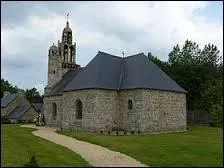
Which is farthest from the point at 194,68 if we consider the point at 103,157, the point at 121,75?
the point at 103,157

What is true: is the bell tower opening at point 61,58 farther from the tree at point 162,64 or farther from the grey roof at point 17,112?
the grey roof at point 17,112

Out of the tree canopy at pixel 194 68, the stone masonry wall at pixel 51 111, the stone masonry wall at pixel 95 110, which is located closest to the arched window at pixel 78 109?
the stone masonry wall at pixel 95 110

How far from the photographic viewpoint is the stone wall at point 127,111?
28.5 metres

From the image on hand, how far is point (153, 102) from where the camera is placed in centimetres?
2898

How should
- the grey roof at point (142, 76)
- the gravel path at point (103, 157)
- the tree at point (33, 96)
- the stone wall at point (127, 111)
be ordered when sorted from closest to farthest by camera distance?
1. the gravel path at point (103, 157)
2. the stone wall at point (127, 111)
3. the grey roof at point (142, 76)
4. the tree at point (33, 96)

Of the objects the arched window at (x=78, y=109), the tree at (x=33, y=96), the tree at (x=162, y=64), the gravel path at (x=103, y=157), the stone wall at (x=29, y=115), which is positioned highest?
the tree at (x=162, y=64)

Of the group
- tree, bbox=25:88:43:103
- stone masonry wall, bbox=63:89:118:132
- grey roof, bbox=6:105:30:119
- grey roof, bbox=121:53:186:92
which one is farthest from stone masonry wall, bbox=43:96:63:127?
tree, bbox=25:88:43:103

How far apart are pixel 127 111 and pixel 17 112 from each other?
2872cm

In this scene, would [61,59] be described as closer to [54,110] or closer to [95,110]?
[54,110]

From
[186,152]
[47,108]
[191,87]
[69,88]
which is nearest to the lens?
[186,152]

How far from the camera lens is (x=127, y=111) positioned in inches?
1162

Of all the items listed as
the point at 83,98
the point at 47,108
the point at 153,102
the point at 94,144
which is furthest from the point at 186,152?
the point at 47,108

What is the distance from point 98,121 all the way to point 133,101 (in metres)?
3.31

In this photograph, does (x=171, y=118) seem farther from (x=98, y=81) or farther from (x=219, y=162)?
(x=219, y=162)
